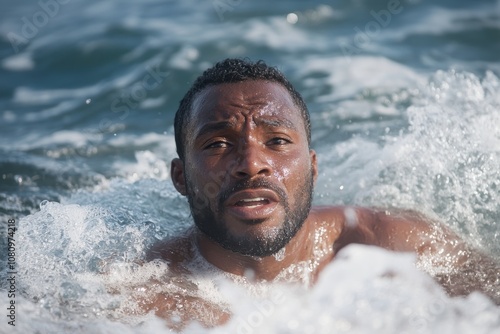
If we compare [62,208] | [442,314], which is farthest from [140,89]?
[442,314]

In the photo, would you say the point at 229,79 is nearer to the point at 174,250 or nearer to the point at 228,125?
the point at 228,125

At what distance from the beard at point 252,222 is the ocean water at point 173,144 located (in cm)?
31

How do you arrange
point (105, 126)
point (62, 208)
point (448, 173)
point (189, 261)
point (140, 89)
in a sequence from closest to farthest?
point (189, 261) < point (62, 208) < point (448, 173) < point (105, 126) < point (140, 89)

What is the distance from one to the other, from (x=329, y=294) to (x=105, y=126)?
3.79 meters

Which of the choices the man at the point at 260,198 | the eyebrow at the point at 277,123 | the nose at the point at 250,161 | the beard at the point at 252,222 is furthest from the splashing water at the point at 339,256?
the eyebrow at the point at 277,123

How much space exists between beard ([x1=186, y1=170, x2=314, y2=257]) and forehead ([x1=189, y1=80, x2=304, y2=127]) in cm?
34

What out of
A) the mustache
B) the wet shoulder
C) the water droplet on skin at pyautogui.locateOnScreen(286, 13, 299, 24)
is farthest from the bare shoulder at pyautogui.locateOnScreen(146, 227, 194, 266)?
A: the water droplet on skin at pyautogui.locateOnScreen(286, 13, 299, 24)

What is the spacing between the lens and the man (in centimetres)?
344

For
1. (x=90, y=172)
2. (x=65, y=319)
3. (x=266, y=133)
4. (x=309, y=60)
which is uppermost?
(x=266, y=133)

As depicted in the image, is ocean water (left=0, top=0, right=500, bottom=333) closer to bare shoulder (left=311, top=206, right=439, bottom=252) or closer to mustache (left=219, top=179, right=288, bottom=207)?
bare shoulder (left=311, top=206, right=439, bottom=252)

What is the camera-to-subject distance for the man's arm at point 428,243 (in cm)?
396

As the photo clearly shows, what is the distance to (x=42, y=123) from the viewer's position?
7.02m

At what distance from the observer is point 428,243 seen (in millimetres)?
4164

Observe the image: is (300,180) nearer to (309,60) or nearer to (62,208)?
(62,208)
